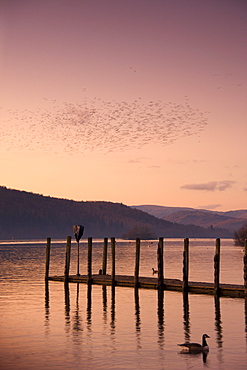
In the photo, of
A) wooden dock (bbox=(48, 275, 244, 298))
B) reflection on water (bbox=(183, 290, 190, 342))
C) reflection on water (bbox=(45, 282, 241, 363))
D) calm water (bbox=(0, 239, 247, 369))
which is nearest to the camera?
calm water (bbox=(0, 239, 247, 369))

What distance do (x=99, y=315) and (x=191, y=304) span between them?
600 centimetres

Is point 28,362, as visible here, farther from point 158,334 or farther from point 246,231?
point 246,231

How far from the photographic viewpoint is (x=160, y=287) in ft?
127

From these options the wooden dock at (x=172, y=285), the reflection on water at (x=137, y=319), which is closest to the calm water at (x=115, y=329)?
the reflection on water at (x=137, y=319)

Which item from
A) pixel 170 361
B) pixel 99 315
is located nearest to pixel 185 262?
pixel 99 315

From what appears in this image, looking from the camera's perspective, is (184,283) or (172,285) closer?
(184,283)

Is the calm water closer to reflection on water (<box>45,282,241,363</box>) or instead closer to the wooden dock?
reflection on water (<box>45,282,241,363</box>)

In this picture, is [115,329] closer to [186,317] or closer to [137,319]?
[137,319]

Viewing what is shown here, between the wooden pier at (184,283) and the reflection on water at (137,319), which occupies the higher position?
the wooden pier at (184,283)

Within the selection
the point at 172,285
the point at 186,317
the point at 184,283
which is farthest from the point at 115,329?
the point at 172,285

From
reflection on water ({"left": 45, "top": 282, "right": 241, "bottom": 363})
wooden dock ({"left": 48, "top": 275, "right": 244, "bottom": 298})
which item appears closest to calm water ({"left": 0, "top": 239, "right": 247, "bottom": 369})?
reflection on water ({"left": 45, "top": 282, "right": 241, "bottom": 363})

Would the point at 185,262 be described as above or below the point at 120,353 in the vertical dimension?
above

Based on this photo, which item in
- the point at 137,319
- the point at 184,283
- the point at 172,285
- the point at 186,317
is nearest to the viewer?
the point at 137,319

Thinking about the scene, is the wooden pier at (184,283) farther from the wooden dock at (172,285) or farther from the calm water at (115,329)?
the calm water at (115,329)
